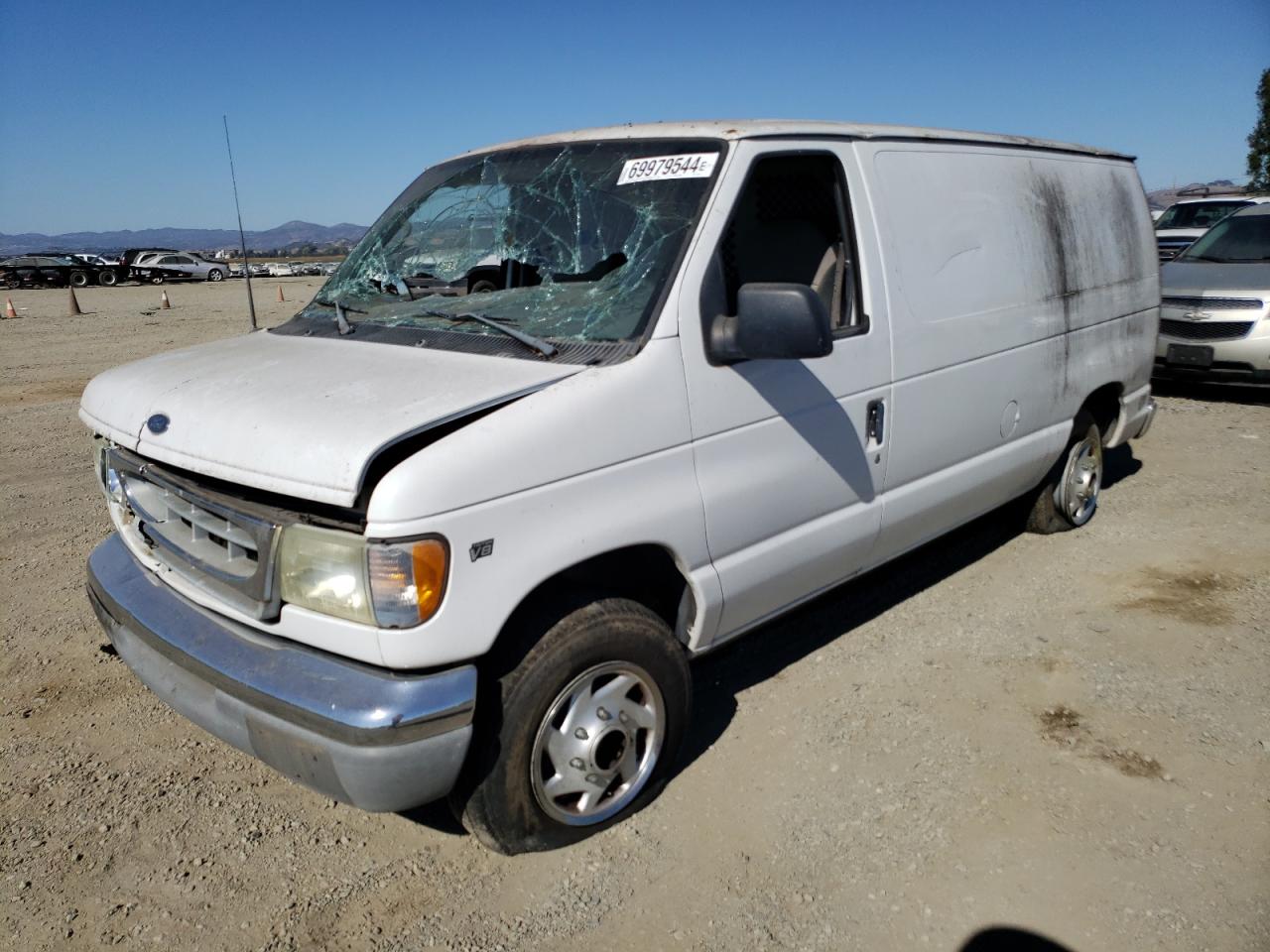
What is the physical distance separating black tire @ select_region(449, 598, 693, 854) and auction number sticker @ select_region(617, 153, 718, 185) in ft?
4.66

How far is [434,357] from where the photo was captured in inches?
119

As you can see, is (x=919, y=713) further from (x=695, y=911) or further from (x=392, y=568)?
(x=392, y=568)

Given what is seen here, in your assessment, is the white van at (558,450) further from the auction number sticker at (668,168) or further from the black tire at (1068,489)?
the black tire at (1068,489)

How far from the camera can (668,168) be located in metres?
3.25

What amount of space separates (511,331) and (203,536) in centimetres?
111

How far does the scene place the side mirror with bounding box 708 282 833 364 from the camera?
2.78 metres

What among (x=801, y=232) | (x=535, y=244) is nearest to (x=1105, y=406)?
(x=801, y=232)

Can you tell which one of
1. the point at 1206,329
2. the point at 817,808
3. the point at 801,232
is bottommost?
the point at 817,808

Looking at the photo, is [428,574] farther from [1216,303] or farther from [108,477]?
[1216,303]

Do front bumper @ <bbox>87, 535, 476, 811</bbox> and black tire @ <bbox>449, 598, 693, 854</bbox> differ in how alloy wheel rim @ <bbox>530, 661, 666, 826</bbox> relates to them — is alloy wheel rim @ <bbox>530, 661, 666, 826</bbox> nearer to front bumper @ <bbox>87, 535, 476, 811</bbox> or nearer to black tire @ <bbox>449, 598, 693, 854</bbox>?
black tire @ <bbox>449, 598, 693, 854</bbox>

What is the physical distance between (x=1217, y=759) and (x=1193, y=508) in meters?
3.22

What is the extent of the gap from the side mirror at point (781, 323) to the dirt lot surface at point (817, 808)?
1518 mm

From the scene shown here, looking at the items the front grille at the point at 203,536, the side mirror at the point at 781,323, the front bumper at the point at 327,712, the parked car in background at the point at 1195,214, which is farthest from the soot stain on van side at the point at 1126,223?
the parked car in background at the point at 1195,214

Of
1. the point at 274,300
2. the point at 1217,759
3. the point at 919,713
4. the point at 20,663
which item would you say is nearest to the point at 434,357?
the point at 919,713
